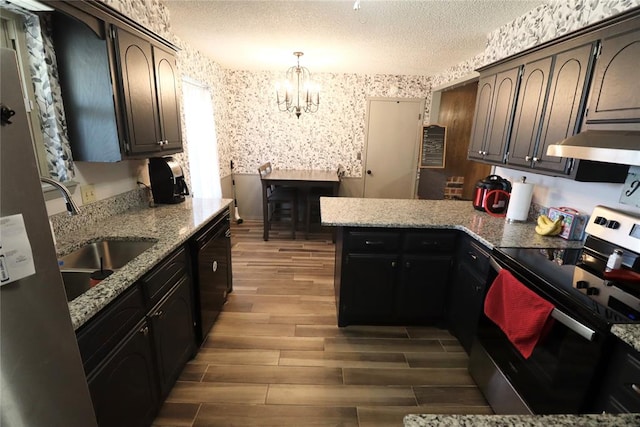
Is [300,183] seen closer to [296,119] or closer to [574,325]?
[296,119]

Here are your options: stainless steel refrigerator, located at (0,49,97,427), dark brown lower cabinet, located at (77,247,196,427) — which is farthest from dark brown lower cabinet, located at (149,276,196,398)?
stainless steel refrigerator, located at (0,49,97,427)

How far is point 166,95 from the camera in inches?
85.4

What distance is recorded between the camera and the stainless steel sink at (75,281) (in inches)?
53.7

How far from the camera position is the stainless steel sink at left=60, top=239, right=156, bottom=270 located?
5.16ft

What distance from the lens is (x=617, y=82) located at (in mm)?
1398

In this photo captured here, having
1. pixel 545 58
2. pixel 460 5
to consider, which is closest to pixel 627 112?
Answer: pixel 545 58

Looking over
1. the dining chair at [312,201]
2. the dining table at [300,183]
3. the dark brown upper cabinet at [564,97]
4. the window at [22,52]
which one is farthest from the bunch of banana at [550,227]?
the window at [22,52]

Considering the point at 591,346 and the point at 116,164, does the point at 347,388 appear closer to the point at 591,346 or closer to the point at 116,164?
the point at 591,346

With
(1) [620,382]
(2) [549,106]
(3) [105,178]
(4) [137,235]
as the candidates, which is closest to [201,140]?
(3) [105,178]

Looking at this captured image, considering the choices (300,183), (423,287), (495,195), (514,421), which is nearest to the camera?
(514,421)

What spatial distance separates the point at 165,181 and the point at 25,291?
70.3 inches

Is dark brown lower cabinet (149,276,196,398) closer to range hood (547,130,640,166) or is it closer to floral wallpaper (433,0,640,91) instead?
range hood (547,130,640,166)

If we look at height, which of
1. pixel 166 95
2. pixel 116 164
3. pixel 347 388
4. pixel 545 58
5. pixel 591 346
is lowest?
pixel 347 388

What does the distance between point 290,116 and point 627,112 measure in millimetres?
4122
